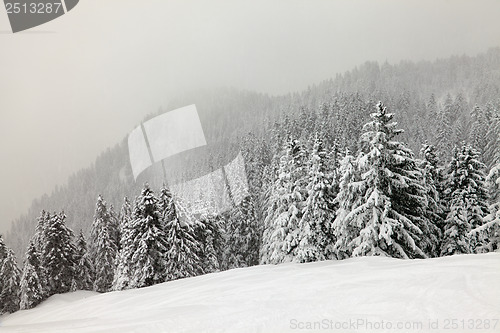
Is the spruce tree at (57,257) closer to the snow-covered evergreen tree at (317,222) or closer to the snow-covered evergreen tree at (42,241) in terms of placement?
the snow-covered evergreen tree at (42,241)

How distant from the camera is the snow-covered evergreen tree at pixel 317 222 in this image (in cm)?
2322

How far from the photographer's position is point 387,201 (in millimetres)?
17016

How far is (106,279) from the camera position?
39.6 meters

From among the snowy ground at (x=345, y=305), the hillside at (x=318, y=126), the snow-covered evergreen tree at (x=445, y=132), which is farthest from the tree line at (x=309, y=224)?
the snow-covered evergreen tree at (x=445, y=132)

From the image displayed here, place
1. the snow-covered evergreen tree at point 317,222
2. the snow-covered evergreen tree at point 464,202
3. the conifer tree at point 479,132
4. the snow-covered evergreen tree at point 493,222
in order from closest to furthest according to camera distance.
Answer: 1. the snow-covered evergreen tree at point 493,222
2. the snow-covered evergreen tree at point 317,222
3. the snow-covered evergreen tree at point 464,202
4. the conifer tree at point 479,132

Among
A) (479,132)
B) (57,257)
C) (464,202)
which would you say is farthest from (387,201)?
(479,132)

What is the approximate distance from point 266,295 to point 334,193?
20.8 meters

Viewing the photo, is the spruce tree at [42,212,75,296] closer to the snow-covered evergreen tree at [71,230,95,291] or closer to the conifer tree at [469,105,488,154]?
the snow-covered evergreen tree at [71,230,95,291]

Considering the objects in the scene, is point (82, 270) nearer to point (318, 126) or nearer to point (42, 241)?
point (42, 241)

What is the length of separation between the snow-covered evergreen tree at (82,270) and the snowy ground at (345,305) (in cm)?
3655

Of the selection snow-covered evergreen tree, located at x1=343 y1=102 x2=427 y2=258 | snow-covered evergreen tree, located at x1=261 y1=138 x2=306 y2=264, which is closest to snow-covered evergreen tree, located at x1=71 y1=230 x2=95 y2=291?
snow-covered evergreen tree, located at x1=261 y1=138 x2=306 y2=264

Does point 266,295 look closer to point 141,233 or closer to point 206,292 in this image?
point 206,292

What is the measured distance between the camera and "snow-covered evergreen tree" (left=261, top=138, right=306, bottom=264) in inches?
975

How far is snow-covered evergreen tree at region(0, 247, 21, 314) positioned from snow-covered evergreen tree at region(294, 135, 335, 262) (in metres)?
36.8
